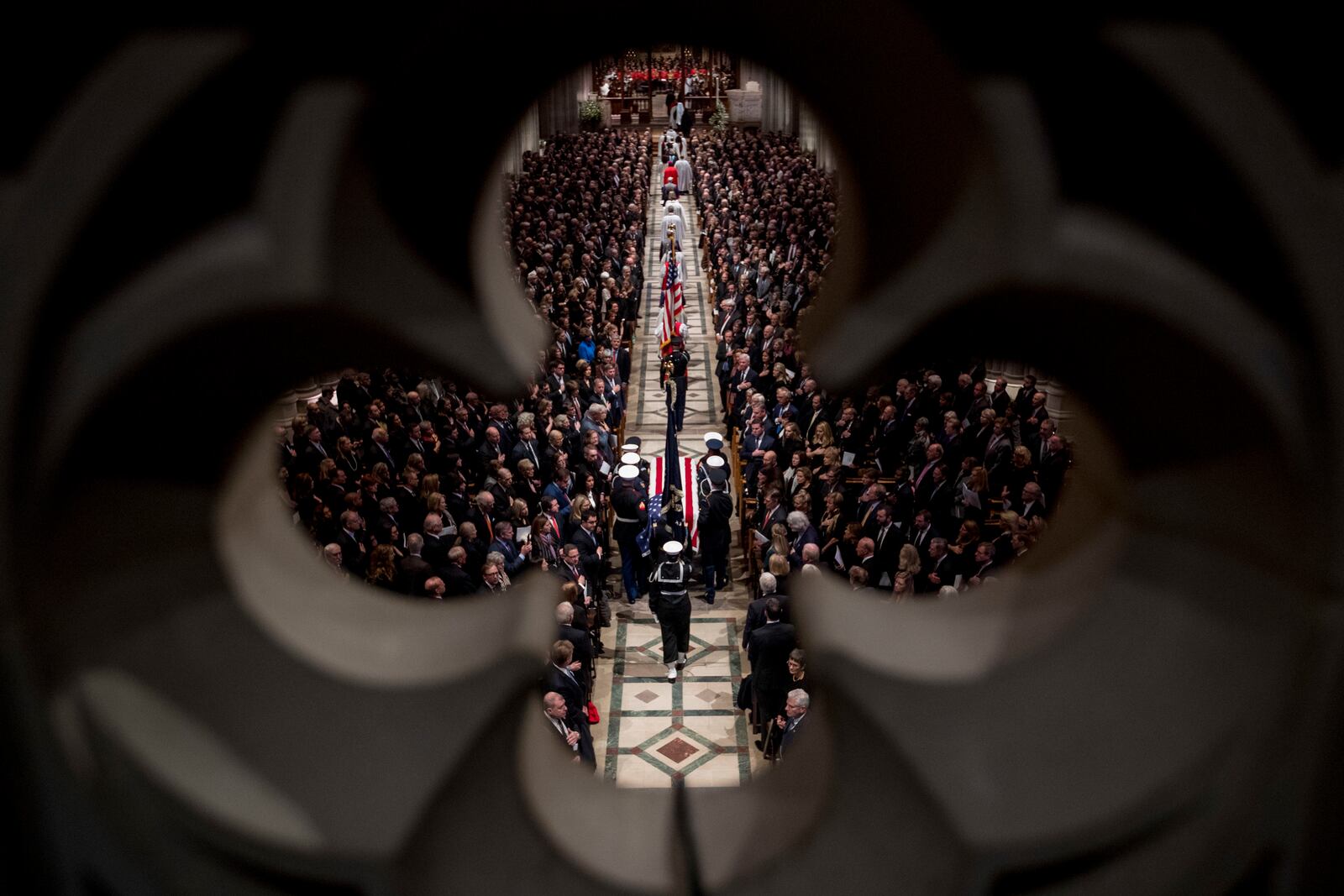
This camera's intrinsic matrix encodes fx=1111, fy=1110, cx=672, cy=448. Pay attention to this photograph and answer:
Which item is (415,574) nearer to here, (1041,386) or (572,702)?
(572,702)

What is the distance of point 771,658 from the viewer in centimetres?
905

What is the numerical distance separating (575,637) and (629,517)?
10.3 feet

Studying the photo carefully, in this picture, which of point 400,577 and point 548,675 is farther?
point 400,577

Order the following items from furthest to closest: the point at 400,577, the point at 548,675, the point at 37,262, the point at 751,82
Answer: the point at 751,82, the point at 400,577, the point at 548,675, the point at 37,262

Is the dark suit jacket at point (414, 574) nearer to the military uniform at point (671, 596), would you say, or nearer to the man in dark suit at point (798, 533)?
the military uniform at point (671, 596)

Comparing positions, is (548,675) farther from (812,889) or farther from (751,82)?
(751,82)

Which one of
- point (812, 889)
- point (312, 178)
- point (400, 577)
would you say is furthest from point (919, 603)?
point (400, 577)

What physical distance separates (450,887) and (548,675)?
6.30 metres

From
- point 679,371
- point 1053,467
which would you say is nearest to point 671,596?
point 1053,467

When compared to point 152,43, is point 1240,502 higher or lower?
lower

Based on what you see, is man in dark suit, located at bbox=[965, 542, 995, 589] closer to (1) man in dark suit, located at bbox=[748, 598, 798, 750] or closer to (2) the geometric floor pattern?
(1) man in dark suit, located at bbox=[748, 598, 798, 750]

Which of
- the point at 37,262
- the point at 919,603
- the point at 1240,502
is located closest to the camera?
the point at 37,262

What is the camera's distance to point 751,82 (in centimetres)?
4916

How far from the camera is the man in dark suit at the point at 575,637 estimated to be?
899 cm
